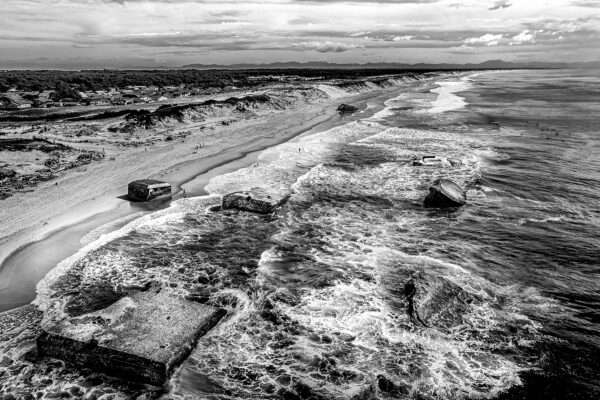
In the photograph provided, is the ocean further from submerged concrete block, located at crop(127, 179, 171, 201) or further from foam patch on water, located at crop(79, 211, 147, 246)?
submerged concrete block, located at crop(127, 179, 171, 201)

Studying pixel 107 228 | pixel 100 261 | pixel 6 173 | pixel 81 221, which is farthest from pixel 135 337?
pixel 6 173

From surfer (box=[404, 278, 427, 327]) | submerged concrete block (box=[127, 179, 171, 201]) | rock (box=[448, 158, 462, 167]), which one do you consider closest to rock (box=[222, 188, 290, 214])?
submerged concrete block (box=[127, 179, 171, 201])

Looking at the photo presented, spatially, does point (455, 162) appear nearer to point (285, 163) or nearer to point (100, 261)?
point (285, 163)

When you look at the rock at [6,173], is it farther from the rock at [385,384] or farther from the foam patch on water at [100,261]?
the rock at [385,384]

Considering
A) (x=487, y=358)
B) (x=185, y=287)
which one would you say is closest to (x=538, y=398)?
(x=487, y=358)

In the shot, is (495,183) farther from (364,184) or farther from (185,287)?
(185,287)

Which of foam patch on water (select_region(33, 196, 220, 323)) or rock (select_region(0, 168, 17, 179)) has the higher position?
rock (select_region(0, 168, 17, 179))
